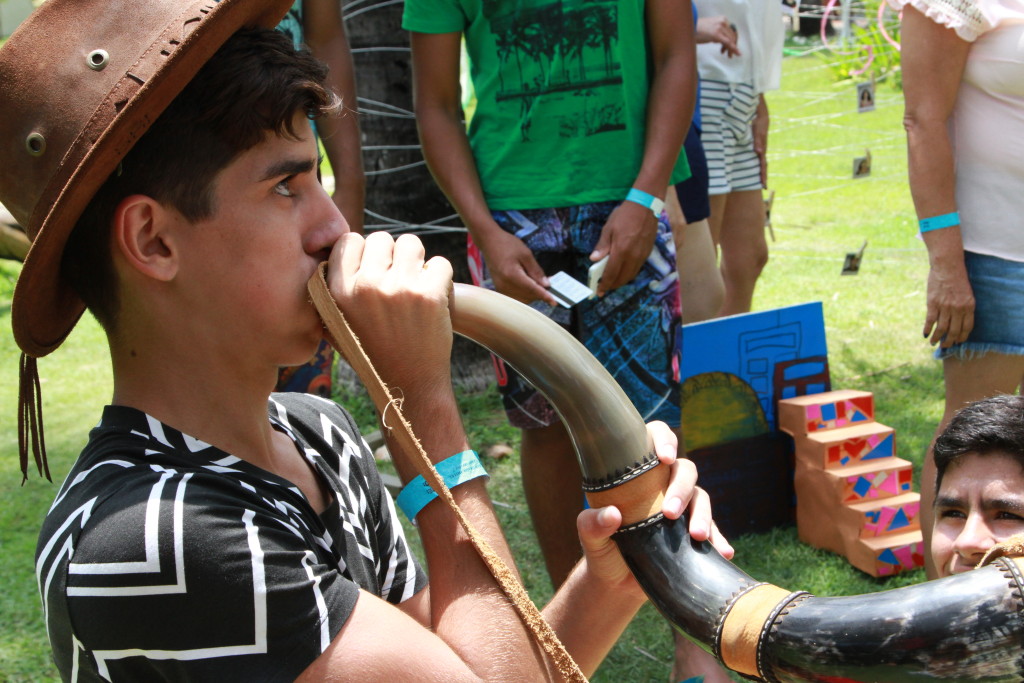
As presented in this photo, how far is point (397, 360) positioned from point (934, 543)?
140cm

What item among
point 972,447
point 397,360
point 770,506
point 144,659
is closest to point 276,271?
point 397,360

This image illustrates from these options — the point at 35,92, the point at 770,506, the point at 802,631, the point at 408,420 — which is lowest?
the point at 770,506

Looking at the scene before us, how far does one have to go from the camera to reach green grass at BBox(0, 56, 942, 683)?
3717 mm

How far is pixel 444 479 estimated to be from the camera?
157 cm

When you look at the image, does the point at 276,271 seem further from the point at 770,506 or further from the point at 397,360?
the point at 770,506

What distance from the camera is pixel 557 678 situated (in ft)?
5.22

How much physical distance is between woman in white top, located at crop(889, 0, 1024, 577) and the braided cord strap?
1.79 meters

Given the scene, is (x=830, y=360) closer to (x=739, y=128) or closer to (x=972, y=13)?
(x=739, y=128)

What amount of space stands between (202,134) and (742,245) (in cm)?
428

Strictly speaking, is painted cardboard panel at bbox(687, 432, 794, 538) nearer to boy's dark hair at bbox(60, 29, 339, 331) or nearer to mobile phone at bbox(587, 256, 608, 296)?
mobile phone at bbox(587, 256, 608, 296)

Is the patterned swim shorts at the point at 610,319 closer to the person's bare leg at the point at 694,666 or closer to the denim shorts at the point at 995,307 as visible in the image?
the person's bare leg at the point at 694,666

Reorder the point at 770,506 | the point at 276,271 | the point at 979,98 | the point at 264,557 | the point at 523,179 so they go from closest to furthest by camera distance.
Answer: the point at 264,557 < the point at 276,271 < the point at 979,98 < the point at 523,179 < the point at 770,506

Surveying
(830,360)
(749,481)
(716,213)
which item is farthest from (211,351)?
(830,360)

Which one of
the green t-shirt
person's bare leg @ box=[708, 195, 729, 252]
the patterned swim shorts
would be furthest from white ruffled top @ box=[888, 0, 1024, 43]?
person's bare leg @ box=[708, 195, 729, 252]
